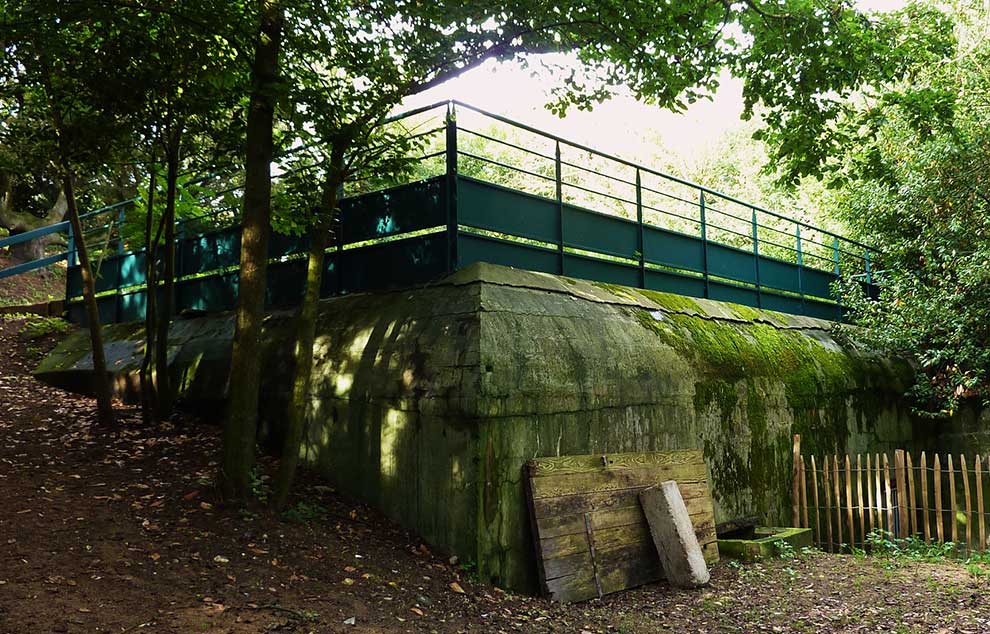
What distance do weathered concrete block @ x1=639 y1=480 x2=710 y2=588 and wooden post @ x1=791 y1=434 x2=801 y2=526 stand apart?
3.65 m

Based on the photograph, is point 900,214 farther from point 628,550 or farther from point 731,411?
point 628,550

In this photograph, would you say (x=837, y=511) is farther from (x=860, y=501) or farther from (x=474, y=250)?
(x=474, y=250)

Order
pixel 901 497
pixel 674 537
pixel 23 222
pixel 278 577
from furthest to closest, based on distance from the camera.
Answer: pixel 23 222 → pixel 901 497 → pixel 674 537 → pixel 278 577

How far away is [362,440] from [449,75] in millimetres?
3702

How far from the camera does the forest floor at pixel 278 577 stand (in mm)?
5000

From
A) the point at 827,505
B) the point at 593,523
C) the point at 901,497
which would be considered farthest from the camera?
the point at 827,505

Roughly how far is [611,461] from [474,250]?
270 centimetres

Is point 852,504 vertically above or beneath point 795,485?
beneath

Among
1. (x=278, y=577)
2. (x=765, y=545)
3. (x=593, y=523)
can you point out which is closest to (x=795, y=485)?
(x=765, y=545)

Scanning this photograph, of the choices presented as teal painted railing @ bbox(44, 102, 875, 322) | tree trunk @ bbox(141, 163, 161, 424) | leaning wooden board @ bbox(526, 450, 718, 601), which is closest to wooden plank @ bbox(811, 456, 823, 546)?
leaning wooden board @ bbox(526, 450, 718, 601)

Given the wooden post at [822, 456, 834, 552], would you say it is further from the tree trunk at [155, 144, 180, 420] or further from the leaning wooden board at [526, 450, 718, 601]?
the tree trunk at [155, 144, 180, 420]

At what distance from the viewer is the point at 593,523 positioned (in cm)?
700

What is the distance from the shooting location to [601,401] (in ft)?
25.3

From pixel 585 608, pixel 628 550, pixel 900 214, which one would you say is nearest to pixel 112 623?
pixel 585 608
